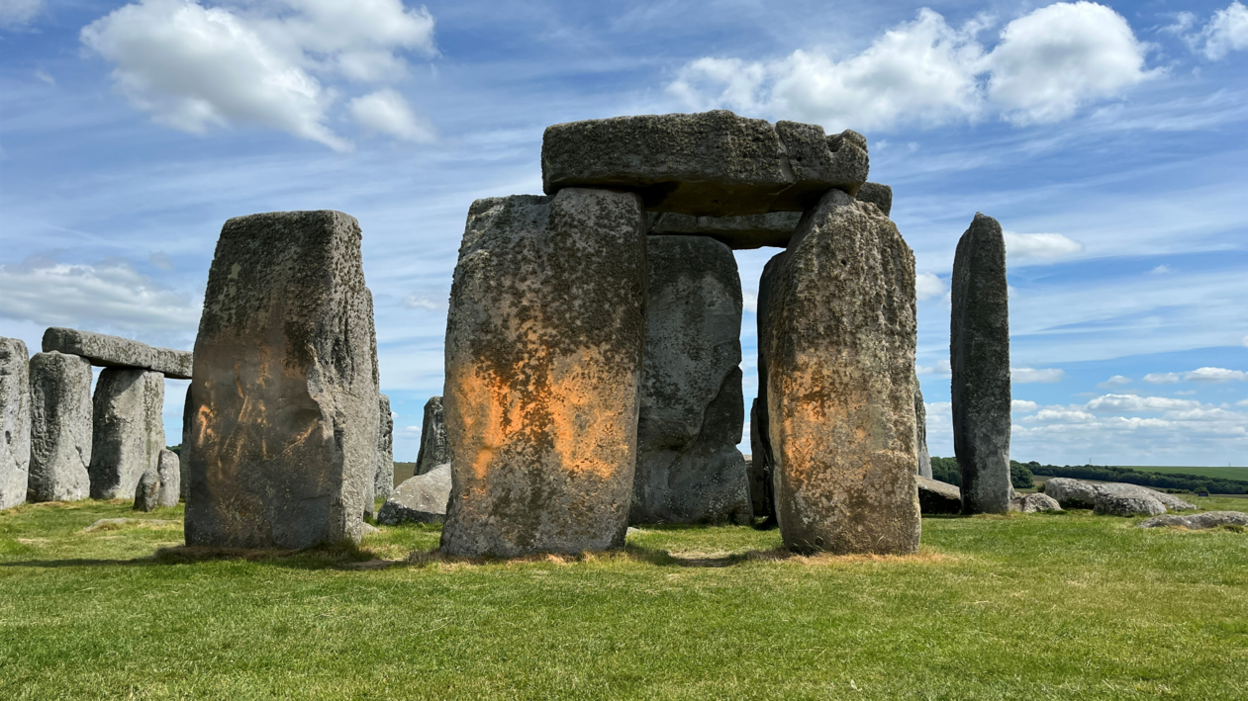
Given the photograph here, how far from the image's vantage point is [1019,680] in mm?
4168

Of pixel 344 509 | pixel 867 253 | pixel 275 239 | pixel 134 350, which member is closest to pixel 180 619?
pixel 344 509

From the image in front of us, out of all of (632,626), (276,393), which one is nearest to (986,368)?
(276,393)

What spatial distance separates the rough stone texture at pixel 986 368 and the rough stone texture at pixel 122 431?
15044 mm

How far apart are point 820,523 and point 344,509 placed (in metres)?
4.16

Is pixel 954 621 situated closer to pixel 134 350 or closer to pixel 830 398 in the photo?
pixel 830 398

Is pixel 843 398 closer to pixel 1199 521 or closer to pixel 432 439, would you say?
pixel 1199 521

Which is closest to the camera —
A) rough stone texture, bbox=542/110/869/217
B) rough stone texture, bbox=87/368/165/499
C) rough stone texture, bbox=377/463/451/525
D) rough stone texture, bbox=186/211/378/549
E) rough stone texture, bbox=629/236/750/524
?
rough stone texture, bbox=542/110/869/217

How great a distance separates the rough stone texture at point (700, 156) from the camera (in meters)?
8.25

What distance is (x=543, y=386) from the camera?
26.1 feet

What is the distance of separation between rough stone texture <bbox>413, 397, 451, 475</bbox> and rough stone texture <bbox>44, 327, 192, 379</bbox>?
5494mm

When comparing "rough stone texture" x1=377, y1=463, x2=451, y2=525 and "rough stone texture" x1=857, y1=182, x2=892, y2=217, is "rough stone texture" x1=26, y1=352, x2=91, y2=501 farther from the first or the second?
"rough stone texture" x1=857, y1=182, x2=892, y2=217

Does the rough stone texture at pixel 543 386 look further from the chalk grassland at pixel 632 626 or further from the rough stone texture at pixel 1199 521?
the rough stone texture at pixel 1199 521

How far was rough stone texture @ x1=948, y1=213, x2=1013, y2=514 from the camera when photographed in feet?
48.7

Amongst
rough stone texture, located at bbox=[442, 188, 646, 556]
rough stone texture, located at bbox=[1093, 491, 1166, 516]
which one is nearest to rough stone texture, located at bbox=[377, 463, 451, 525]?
rough stone texture, located at bbox=[442, 188, 646, 556]
